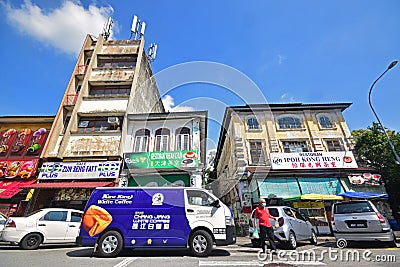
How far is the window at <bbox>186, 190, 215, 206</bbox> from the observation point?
6602mm

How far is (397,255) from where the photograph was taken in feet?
19.8

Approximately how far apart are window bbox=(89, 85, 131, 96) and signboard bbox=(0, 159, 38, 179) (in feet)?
22.9

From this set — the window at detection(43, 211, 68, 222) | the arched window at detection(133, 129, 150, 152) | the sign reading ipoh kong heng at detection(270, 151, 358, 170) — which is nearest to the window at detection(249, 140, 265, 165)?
the sign reading ipoh kong heng at detection(270, 151, 358, 170)

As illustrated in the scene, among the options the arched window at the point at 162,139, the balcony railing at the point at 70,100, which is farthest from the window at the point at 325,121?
the balcony railing at the point at 70,100

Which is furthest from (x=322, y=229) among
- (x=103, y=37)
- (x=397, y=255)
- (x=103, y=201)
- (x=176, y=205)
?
(x=103, y=37)

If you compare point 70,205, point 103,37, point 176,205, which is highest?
point 103,37

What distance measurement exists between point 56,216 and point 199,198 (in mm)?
6314

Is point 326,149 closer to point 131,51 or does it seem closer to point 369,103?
point 369,103

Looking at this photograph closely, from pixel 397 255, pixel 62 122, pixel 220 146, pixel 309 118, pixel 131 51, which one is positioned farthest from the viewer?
pixel 220 146

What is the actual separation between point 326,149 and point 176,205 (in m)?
14.4

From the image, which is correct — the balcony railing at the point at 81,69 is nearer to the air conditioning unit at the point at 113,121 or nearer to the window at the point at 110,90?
the window at the point at 110,90

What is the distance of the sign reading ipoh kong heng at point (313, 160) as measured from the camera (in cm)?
1455

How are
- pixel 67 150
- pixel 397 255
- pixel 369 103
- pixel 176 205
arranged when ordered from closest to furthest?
1. pixel 397 255
2. pixel 176 205
3. pixel 369 103
4. pixel 67 150

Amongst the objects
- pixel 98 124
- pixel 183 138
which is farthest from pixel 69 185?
pixel 183 138
